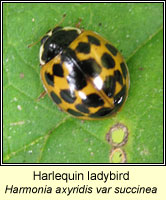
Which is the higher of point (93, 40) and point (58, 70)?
point (93, 40)

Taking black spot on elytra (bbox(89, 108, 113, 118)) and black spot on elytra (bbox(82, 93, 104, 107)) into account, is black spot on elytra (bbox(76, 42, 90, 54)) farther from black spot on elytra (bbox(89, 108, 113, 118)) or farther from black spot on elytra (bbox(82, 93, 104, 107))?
black spot on elytra (bbox(89, 108, 113, 118))

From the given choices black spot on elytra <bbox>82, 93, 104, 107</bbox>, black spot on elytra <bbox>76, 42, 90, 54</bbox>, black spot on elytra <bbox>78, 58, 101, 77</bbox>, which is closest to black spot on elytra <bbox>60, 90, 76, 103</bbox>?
black spot on elytra <bbox>82, 93, 104, 107</bbox>

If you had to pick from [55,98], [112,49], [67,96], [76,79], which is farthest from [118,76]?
[55,98]

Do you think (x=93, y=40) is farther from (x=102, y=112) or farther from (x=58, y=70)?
(x=102, y=112)

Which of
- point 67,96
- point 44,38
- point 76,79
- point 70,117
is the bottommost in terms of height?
point 70,117

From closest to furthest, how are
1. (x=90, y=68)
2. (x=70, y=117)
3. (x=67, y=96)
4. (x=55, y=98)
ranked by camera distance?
(x=90, y=68) → (x=67, y=96) → (x=55, y=98) → (x=70, y=117)

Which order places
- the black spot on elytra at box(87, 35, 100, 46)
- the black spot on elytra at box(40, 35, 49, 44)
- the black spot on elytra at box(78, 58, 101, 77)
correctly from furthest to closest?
the black spot on elytra at box(40, 35, 49, 44), the black spot on elytra at box(87, 35, 100, 46), the black spot on elytra at box(78, 58, 101, 77)

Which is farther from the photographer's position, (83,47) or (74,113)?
(74,113)
